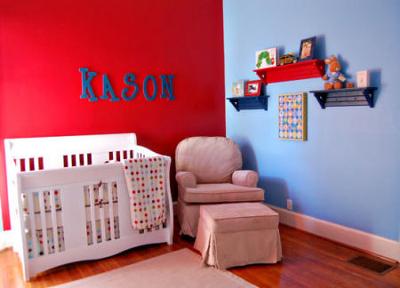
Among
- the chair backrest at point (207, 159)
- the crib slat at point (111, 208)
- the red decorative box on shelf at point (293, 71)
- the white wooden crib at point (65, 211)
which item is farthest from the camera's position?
the chair backrest at point (207, 159)

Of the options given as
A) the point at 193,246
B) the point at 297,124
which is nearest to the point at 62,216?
the point at 193,246

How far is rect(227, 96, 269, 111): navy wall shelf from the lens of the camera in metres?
3.59

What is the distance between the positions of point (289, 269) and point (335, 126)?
1.22m

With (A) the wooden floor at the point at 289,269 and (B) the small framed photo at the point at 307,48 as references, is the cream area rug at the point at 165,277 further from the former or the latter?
(B) the small framed photo at the point at 307,48

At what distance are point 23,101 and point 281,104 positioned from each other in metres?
2.31

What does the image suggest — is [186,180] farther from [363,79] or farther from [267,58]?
[363,79]

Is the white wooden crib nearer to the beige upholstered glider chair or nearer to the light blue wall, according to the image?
the beige upholstered glider chair

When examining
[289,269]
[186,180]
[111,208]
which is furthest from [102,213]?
[289,269]

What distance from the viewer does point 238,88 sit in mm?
3838

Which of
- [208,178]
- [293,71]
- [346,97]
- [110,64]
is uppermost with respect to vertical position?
[110,64]

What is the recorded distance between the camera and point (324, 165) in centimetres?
305

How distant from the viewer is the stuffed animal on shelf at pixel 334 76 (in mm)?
2754

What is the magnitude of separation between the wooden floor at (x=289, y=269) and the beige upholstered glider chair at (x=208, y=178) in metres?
0.35

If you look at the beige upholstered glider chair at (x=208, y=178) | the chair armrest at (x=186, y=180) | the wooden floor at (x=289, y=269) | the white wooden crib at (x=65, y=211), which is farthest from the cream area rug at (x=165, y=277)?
the chair armrest at (x=186, y=180)
